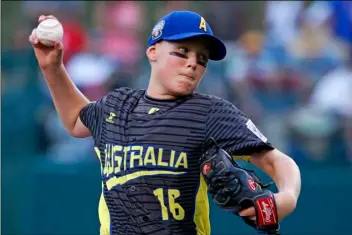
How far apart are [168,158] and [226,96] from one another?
410 centimetres

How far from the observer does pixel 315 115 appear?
745 centimetres

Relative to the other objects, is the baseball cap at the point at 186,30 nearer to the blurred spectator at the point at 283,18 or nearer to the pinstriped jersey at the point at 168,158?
the pinstriped jersey at the point at 168,158

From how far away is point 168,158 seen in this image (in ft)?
11.3

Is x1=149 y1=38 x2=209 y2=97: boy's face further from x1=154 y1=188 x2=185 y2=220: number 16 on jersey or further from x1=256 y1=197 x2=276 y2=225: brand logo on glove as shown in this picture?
x1=256 y1=197 x2=276 y2=225: brand logo on glove

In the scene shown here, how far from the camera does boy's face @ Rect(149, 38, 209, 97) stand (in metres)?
3.49

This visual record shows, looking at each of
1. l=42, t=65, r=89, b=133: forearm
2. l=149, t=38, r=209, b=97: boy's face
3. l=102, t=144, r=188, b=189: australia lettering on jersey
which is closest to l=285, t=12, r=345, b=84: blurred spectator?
l=42, t=65, r=89, b=133: forearm

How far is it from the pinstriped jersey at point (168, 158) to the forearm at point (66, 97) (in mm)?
456

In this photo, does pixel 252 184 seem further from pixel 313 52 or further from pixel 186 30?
pixel 313 52

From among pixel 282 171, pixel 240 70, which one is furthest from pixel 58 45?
pixel 240 70

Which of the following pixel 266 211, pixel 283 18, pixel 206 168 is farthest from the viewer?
pixel 283 18

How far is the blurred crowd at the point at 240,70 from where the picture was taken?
7.44 m

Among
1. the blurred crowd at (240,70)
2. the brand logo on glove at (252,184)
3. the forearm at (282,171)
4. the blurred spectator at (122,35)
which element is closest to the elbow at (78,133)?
the forearm at (282,171)

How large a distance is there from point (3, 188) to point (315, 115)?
293 cm

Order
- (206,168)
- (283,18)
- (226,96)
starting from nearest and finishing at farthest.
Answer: (206,168)
(226,96)
(283,18)
